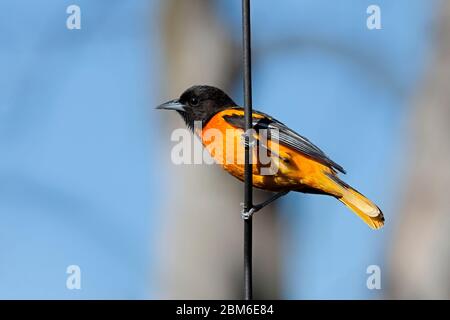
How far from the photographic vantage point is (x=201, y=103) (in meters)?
5.12

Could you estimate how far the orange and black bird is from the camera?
15.0 feet

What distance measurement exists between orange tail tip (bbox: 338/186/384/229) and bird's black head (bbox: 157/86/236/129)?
848 mm

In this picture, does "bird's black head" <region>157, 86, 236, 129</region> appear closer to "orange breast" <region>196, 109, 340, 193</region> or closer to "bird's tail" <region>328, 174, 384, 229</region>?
"orange breast" <region>196, 109, 340, 193</region>

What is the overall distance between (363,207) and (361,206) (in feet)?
0.05

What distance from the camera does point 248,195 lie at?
337 centimetres

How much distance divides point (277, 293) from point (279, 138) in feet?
11.8

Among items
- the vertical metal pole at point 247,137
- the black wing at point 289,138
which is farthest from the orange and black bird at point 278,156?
the vertical metal pole at point 247,137

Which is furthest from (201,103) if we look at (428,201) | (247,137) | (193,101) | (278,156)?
(428,201)

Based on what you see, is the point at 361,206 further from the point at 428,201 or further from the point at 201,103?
the point at 428,201

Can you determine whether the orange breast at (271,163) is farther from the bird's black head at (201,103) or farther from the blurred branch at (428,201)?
the blurred branch at (428,201)

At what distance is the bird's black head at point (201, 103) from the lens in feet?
16.6

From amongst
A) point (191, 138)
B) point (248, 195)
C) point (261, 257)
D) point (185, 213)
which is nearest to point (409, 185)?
point (261, 257)

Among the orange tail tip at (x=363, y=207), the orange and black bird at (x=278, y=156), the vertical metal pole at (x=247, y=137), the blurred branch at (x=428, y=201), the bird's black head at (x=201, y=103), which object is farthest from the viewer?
the blurred branch at (x=428, y=201)

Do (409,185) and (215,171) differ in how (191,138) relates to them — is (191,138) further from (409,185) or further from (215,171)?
(409,185)
